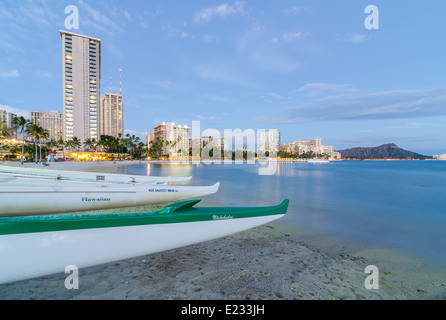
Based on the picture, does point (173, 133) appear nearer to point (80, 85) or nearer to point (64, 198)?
point (80, 85)

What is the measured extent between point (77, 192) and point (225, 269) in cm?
575

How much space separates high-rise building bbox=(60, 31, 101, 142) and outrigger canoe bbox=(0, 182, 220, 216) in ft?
321

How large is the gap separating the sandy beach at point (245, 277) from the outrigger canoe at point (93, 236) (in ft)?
1.49

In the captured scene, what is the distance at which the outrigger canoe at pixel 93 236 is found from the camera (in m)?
2.56

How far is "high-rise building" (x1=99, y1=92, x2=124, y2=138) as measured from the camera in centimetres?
12044

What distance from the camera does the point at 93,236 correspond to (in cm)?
287

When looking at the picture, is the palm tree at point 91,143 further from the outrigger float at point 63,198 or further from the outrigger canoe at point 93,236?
the outrigger canoe at point 93,236

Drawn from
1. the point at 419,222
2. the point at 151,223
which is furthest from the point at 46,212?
the point at 419,222

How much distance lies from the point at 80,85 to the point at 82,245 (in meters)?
105

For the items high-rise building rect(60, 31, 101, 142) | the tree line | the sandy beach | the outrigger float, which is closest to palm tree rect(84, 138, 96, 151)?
the tree line

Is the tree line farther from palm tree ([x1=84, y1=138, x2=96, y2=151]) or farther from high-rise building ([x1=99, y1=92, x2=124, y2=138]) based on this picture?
high-rise building ([x1=99, y1=92, x2=124, y2=138])

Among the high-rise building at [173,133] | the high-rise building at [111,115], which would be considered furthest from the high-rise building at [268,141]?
the high-rise building at [111,115]
